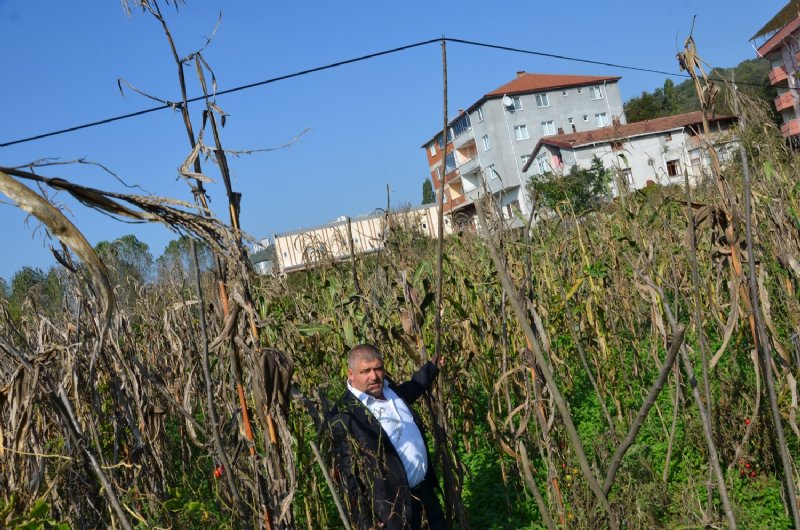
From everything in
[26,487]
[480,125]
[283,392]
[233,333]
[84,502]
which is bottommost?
[84,502]

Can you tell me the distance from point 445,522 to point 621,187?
153 inches

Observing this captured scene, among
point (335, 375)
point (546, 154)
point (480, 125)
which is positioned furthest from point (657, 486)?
point (480, 125)

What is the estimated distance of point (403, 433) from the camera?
13.6 feet

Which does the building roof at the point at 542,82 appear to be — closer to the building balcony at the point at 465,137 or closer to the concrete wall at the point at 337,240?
the building balcony at the point at 465,137

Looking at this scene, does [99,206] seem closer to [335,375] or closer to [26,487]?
[26,487]

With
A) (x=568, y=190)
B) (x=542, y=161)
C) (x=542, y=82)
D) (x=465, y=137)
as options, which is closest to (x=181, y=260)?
(x=568, y=190)

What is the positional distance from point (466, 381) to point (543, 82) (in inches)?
2247

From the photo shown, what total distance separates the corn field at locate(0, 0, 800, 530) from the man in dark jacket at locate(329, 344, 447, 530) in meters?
0.13

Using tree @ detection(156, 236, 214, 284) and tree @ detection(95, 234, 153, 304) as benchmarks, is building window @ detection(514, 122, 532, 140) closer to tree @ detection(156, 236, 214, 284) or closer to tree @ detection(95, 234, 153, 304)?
tree @ detection(95, 234, 153, 304)

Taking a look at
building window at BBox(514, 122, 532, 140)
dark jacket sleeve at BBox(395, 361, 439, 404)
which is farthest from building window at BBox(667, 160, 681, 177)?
building window at BBox(514, 122, 532, 140)

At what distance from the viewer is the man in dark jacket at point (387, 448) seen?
382 centimetres

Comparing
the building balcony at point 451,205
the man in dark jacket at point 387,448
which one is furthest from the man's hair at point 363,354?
the building balcony at point 451,205

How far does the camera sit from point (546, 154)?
48062 mm

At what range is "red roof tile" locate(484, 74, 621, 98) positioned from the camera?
2307 inches
